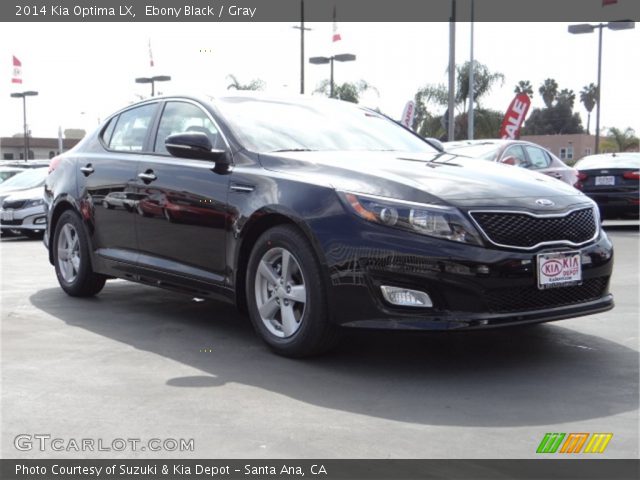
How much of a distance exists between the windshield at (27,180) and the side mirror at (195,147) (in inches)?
445

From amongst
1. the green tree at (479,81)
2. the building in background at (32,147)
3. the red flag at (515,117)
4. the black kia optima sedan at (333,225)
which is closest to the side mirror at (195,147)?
the black kia optima sedan at (333,225)

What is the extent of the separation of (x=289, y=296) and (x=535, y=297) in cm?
137

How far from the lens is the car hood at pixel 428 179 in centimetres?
475

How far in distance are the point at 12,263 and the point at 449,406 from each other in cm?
791

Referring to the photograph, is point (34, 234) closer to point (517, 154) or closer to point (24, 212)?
point (24, 212)

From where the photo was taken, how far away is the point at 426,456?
3.48 meters

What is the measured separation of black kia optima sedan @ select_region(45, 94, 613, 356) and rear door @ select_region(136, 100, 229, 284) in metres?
0.01

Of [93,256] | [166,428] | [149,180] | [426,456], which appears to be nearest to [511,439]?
[426,456]

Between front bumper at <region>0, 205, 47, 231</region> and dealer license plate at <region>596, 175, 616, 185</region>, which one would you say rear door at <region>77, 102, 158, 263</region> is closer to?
front bumper at <region>0, 205, 47, 231</region>

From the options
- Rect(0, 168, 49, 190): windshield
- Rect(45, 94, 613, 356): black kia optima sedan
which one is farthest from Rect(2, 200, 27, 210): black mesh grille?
Rect(45, 94, 613, 356): black kia optima sedan

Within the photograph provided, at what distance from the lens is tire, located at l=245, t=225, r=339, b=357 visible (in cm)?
485

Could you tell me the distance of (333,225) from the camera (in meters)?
4.78
